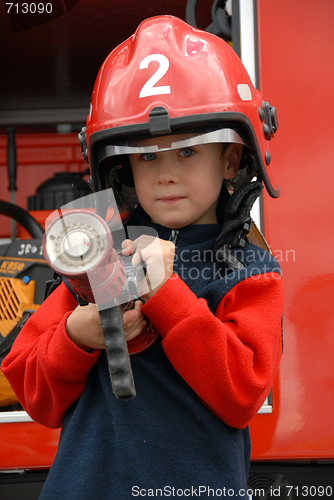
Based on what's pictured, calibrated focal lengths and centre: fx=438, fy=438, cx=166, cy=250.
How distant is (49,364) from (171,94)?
1.70 ft

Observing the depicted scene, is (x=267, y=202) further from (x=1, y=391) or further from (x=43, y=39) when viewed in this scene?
(x=43, y=39)

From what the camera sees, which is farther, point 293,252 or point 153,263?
point 293,252

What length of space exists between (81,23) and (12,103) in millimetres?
675

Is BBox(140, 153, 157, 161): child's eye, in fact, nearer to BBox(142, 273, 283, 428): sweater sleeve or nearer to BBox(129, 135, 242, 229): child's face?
BBox(129, 135, 242, 229): child's face

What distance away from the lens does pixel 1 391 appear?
1.48m

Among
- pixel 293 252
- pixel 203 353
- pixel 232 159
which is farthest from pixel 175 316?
pixel 293 252

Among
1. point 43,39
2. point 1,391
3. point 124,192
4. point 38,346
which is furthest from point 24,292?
point 43,39

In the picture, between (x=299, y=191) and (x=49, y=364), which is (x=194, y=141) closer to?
(x=49, y=364)

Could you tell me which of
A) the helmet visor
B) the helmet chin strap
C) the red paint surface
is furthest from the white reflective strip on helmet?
the red paint surface

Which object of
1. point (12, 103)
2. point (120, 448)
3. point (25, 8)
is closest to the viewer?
point (120, 448)

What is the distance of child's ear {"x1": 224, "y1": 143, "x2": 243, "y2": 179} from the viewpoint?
898 mm

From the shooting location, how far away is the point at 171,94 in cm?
79

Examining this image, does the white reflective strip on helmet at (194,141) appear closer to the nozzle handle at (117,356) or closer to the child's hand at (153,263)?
the child's hand at (153,263)

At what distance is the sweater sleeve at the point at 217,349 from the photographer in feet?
2.18
